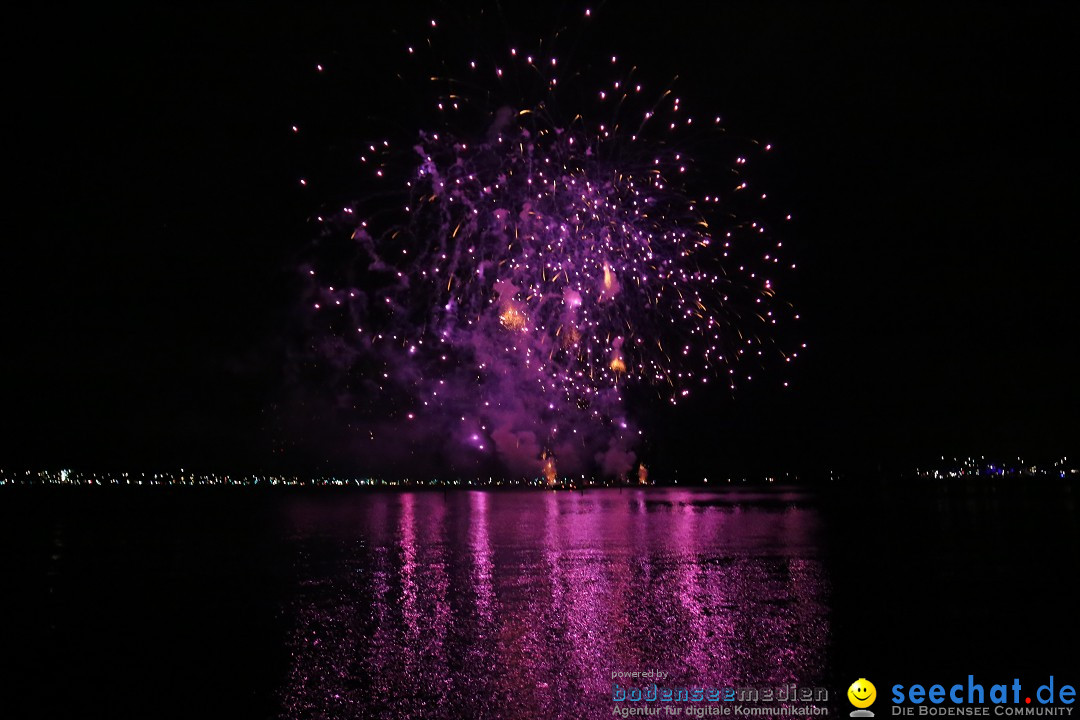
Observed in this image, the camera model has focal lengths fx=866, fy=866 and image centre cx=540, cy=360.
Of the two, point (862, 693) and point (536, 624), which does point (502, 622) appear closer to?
point (536, 624)

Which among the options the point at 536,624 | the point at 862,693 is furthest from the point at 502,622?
the point at 862,693

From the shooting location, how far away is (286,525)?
126 ft

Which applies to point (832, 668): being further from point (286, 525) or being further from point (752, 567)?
point (286, 525)

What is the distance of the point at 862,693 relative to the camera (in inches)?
346

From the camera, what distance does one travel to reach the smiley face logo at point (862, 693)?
28.0 ft

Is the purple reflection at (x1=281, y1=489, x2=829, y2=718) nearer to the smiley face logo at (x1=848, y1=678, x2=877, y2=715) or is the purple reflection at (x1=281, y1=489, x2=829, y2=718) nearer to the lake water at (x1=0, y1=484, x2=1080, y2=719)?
the lake water at (x1=0, y1=484, x2=1080, y2=719)

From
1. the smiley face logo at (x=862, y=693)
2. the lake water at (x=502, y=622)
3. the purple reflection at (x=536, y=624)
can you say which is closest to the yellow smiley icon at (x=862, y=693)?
the smiley face logo at (x=862, y=693)

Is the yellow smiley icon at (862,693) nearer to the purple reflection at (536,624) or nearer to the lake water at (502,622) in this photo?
the lake water at (502,622)

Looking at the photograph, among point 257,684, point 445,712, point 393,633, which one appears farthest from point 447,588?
point 445,712

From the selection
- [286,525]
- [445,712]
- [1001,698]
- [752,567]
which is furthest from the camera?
[286,525]

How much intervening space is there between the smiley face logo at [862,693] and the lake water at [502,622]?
141 millimetres

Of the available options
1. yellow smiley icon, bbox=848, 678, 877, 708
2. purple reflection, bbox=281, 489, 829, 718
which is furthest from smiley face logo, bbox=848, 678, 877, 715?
purple reflection, bbox=281, 489, 829, 718

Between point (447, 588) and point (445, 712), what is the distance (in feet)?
25.9

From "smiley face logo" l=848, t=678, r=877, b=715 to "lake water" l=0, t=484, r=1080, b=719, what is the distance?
14 cm
